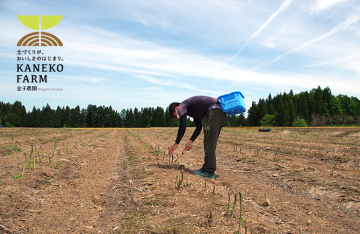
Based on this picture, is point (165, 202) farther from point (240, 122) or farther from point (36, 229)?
point (240, 122)

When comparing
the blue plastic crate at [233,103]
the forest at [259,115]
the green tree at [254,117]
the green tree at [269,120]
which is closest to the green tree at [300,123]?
the forest at [259,115]

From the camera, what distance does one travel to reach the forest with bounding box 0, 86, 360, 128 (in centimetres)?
6208

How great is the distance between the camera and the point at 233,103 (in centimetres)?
431

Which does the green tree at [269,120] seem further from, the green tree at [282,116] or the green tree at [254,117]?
the green tree at [254,117]

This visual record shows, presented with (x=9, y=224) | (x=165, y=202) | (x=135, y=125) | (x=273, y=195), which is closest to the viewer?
(x=9, y=224)

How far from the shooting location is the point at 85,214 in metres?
3.29

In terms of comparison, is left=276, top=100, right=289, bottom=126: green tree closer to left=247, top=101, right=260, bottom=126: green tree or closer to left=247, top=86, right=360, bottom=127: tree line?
left=247, top=86, right=360, bottom=127: tree line

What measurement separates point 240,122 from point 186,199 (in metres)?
84.9

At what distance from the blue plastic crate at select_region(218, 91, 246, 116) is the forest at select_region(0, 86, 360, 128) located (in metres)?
61.7

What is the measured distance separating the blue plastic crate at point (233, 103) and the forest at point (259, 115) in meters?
61.7

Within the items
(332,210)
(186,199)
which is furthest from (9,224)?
(332,210)

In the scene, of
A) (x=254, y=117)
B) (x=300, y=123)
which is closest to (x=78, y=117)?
(x=254, y=117)

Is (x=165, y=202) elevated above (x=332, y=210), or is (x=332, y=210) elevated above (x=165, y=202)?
(x=165, y=202)

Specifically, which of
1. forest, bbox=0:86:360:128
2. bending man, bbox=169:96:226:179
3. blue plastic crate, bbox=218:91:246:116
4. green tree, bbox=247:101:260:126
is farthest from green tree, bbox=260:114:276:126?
blue plastic crate, bbox=218:91:246:116
